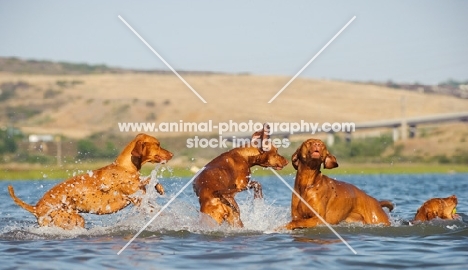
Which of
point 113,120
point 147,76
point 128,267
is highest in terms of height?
point 147,76

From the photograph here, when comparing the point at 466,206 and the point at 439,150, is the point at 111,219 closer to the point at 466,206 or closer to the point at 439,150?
the point at 466,206

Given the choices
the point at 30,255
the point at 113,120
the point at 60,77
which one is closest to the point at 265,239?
the point at 30,255

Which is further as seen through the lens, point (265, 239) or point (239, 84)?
point (239, 84)

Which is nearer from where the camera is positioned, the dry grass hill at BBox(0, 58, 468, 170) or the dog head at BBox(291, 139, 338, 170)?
the dog head at BBox(291, 139, 338, 170)

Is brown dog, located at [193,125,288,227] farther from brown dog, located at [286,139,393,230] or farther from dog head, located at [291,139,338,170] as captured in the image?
dog head, located at [291,139,338,170]

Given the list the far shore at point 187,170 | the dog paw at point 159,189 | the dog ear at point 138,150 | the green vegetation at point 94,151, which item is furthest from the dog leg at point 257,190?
the green vegetation at point 94,151

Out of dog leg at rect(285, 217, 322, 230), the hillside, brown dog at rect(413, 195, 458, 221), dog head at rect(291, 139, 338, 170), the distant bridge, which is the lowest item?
dog leg at rect(285, 217, 322, 230)

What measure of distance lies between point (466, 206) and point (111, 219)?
658 cm

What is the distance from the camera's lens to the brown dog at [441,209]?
11.3 meters

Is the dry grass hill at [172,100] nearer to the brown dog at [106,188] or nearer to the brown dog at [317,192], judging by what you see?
the brown dog at [106,188]

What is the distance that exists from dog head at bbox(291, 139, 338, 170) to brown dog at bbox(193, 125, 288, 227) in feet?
3.01

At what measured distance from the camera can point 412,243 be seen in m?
10.2

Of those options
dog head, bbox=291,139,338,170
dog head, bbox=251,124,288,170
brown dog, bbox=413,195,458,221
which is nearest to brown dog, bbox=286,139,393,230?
dog head, bbox=291,139,338,170

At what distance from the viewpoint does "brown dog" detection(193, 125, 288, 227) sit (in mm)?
10555
